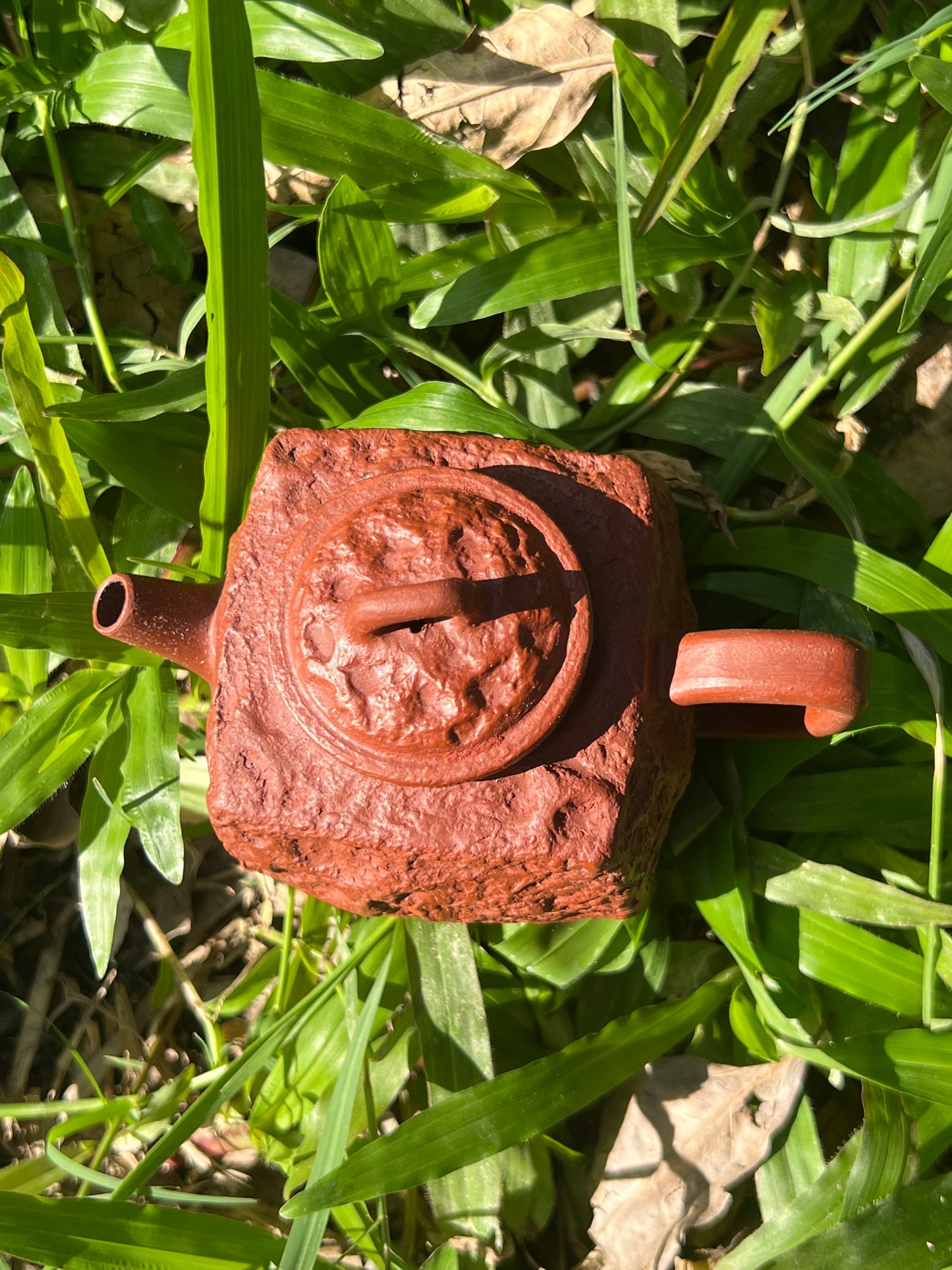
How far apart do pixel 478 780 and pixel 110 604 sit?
47 centimetres

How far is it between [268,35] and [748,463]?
3.19 feet

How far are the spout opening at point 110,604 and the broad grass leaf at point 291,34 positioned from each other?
855 mm

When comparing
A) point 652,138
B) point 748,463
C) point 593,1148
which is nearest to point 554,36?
point 652,138

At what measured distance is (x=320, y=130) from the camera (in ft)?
4.71

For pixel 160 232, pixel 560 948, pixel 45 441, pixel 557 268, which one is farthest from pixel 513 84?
pixel 560 948

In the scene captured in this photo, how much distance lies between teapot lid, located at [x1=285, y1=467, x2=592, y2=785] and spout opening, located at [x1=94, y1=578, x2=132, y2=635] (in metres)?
0.21

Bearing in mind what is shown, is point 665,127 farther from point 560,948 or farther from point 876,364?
point 560,948

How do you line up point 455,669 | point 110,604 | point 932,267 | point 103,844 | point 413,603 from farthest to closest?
point 103,844 < point 932,267 < point 110,604 < point 455,669 < point 413,603

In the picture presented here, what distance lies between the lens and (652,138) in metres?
1.36

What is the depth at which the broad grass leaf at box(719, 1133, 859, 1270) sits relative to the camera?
4.25ft

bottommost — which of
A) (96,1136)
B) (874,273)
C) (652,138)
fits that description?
(96,1136)

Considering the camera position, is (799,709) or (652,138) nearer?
(799,709)

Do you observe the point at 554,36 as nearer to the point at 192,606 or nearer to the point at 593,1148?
the point at 192,606

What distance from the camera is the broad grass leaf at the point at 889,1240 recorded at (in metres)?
1.23
